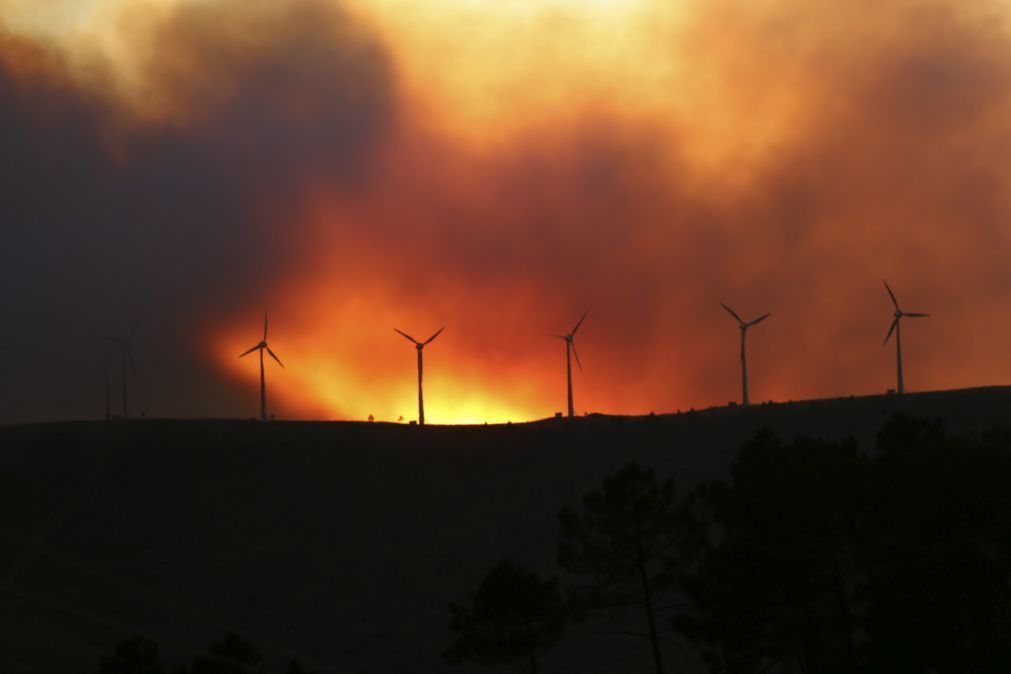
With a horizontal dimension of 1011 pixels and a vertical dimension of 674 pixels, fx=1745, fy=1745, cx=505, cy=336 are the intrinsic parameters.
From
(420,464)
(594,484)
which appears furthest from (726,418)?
(420,464)

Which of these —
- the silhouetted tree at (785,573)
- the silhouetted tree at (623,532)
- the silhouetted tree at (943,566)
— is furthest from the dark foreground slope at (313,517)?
the silhouetted tree at (943,566)

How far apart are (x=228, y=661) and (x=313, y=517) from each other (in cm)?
7733

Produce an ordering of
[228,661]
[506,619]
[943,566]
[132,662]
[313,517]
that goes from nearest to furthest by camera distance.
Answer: [943,566] → [228,661] → [506,619] → [132,662] → [313,517]

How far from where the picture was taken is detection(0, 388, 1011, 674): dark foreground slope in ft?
387

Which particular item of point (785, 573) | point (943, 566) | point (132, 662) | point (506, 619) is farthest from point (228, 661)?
point (943, 566)

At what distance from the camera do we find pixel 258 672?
7219cm

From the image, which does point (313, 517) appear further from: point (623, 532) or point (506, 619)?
point (623, 532)

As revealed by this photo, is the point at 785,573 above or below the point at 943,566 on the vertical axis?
above

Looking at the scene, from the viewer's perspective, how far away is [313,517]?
147m

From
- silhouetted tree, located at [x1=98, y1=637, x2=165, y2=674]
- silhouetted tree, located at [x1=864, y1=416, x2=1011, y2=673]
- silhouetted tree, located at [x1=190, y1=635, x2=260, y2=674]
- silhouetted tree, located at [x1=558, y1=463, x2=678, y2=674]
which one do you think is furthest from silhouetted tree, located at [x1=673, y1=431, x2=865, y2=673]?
silhouetted tree, located at [x1=98, y1=637, x2=165, y2=674]

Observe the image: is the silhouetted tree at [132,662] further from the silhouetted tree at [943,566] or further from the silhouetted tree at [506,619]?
the silhouetted tree at [943,566]

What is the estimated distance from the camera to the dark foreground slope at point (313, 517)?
4638 inches

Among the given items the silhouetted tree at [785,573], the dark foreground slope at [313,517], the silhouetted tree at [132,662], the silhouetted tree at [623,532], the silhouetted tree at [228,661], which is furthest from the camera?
the dark foreground slope at [313,517]

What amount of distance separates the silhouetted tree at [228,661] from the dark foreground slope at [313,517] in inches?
990
